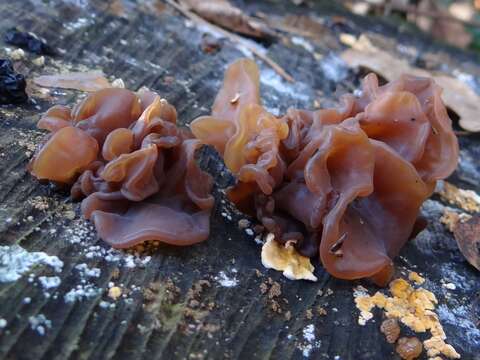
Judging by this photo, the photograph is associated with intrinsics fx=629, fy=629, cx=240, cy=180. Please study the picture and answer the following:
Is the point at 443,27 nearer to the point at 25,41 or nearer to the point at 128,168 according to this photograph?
the point at 25,41

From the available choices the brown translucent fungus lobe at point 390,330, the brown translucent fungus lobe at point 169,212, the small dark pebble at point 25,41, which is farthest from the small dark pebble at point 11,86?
the brown translucent fungus lobe at point 390,330

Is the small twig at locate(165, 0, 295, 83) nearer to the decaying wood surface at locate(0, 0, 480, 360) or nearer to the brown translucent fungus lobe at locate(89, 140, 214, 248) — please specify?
the decaying wood surface at locate(0, 0, 480, 360)

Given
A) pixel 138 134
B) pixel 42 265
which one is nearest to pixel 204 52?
pixel 138 134

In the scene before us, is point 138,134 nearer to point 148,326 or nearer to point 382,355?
point 148,326

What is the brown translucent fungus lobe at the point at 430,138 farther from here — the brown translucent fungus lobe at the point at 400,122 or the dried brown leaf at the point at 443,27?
the dried brown leaf at the point at 443,27

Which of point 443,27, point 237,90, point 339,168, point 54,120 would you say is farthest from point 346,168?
point 443,27
